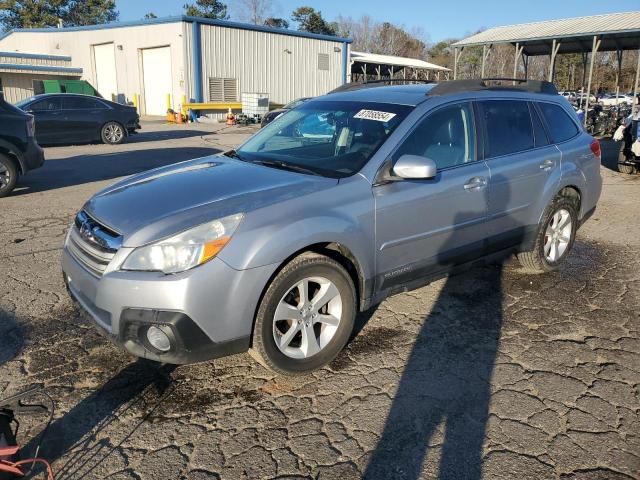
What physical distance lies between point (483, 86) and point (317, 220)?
2.24 meters

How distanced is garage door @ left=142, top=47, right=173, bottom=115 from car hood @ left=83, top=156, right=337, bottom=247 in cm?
2695

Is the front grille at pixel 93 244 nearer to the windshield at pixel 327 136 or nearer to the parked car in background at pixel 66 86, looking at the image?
the windshield at pixel 327 136

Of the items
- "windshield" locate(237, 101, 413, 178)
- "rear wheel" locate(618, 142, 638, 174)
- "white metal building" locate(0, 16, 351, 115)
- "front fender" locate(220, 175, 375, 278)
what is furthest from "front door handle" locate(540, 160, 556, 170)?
"white metal building" locate(0, 16, 351, 115)

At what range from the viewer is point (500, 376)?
3.37 meters

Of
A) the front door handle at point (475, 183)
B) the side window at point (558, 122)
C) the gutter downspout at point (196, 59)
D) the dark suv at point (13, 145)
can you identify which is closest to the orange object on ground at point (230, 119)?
the gutter downspout at point (196, 59)

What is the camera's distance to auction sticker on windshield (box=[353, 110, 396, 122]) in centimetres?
386

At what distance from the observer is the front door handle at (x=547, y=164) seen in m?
4.68

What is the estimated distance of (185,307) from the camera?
9.07 ft

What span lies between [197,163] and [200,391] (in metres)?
1.79

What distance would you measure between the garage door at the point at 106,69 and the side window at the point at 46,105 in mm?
17442

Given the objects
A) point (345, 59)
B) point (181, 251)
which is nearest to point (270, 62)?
point (345, 59)

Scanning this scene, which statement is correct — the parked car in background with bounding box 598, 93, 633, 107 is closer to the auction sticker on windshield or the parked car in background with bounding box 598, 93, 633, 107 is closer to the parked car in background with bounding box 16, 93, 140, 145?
the parked car in background with bounding box 16, 93, 140, 145

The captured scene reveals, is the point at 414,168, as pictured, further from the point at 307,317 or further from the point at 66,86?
the point at 66,86

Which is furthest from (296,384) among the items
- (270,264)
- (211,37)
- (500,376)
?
(211,37)
